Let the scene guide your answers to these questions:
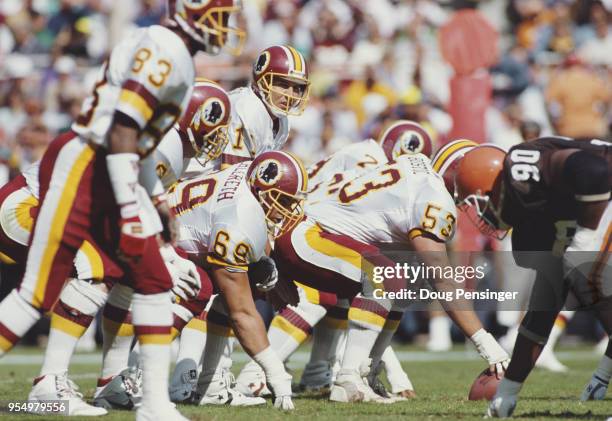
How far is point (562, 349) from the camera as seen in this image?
39.9ft

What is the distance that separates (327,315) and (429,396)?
1.07 metres

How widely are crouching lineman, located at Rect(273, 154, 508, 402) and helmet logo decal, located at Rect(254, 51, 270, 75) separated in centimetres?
104

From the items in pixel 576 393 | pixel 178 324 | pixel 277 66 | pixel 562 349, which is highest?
pixel 277 66

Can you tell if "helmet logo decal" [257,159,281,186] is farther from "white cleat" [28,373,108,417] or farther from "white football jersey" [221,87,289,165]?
"white cleat" [28,373,108,417]

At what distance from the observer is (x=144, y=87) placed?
4.88m

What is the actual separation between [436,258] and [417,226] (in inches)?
9.6

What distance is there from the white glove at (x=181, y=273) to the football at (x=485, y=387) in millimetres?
1839

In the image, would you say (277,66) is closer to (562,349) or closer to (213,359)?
(213,359)

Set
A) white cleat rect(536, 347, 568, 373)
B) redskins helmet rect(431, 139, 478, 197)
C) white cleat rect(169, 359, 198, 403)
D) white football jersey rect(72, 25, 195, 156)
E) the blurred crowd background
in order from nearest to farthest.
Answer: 1. white football jersey rect(72, 25, 195, 156)
2. white cleat rect(169, 359, 198, 403)
3. redskins helmet rect(431, 139, 478, 197)
4. white cleat rect(536, 347, 568, 373)
5. the blurred crowd background

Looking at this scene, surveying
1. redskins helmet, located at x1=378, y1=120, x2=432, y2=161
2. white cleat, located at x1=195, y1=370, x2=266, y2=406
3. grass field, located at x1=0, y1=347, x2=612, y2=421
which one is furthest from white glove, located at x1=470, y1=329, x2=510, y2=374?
redskins helmet, located at x1=378, y1=120, x2=432, y2=161

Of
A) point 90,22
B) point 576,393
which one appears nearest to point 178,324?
point 576,393

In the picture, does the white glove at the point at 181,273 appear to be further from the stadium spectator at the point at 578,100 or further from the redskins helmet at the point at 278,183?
the stadium spectator at the point at 578,100

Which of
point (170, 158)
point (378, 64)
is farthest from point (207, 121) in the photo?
point (378, 64)

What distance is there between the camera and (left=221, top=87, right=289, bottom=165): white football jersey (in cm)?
779
